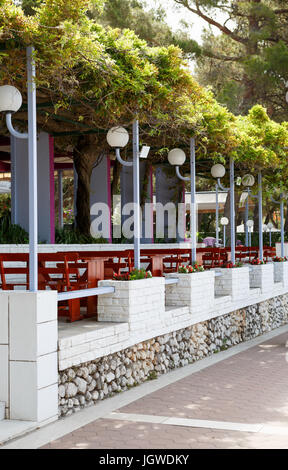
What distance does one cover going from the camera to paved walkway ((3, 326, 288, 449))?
5.15m

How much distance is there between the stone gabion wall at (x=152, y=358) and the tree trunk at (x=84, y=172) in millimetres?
4846

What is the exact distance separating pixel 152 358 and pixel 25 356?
9.04ft

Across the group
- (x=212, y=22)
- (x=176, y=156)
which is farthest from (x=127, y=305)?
(x=212, y=22)

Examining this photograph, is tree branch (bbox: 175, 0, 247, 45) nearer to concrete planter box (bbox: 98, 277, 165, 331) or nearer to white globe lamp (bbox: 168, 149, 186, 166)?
white globe lamp (bbox: 168, 149, 186, 166)

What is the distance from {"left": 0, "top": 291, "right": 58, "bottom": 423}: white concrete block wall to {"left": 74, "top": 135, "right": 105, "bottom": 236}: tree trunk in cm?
916

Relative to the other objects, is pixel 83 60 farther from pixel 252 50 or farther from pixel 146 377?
pixel 252 50

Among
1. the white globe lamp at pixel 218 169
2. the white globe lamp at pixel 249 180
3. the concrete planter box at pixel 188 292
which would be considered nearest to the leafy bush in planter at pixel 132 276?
the concrete planter box at pixel 188 292

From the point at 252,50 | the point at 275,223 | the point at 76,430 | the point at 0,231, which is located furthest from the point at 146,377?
the point at 275,223

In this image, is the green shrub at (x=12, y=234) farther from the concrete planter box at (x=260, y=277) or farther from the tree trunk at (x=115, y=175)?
the tree trunk at (x=115, y=175)

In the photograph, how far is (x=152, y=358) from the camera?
8.05 meters

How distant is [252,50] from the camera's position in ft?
71.2

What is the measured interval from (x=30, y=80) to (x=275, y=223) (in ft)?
146

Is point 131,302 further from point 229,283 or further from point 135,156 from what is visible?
point 229,283

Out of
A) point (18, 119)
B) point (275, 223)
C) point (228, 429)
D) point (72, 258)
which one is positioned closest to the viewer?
point (228, 429)
